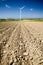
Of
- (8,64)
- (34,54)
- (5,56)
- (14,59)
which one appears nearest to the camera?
(8,64)

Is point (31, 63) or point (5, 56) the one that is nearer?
point (31, 63)

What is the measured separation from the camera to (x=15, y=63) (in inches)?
146

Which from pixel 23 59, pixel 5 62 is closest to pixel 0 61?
pixel 5 62

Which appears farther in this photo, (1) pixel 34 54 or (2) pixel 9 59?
(1) pixel 34 54

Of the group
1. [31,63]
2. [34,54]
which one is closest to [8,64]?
[31,63]

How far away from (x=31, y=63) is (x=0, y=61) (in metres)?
1.16

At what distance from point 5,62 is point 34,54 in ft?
4.81

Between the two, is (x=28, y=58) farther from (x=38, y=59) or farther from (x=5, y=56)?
(x=5, y=56)

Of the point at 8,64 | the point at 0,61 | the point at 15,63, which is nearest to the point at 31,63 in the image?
the point at 15,63

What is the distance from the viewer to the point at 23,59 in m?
4.07

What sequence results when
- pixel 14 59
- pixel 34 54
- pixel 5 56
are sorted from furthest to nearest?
1. pixel 34 54
2. pixel 5 56
3. pixel 14 59

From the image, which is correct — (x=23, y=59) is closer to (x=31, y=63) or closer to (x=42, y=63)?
(x=31, y=63)

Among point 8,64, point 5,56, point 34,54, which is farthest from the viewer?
point 34,54

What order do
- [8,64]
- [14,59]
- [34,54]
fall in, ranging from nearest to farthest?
[8,64] → [14,59] → [34,54]
